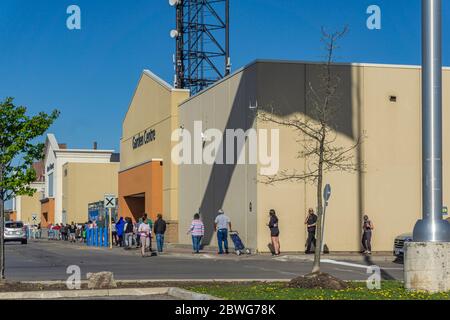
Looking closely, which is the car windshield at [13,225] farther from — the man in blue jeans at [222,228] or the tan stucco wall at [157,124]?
the man in blue jeans at [222,228]

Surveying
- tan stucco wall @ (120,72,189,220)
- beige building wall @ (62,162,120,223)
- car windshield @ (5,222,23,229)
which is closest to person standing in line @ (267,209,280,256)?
tan stucco wall @ (120,72,189,220)

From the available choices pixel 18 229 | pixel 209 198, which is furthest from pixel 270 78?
pixel 18 229

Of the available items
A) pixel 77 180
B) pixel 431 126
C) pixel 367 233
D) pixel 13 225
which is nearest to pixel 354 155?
pixel 367 233

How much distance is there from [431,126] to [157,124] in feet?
107

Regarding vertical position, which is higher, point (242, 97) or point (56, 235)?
point (242, 97)

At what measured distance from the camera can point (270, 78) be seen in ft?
99.7

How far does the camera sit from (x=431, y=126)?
13.4m

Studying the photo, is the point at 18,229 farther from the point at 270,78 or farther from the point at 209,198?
the point at 270,78

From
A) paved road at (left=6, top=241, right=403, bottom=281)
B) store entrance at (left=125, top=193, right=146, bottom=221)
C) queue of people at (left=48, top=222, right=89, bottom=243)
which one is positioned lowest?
queue of people at (left=48, top=222, right=89, bottom=243)

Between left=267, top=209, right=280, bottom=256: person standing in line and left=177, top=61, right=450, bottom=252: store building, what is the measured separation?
1027mm

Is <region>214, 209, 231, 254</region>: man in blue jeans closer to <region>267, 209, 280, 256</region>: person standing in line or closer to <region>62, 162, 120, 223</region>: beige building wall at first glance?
<region>267, 209, 280, 256</region>: person standing in line

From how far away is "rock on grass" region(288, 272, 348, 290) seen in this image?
14312 millimetres

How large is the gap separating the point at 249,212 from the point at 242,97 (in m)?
4.78

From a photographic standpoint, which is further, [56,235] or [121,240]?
[56,235]
